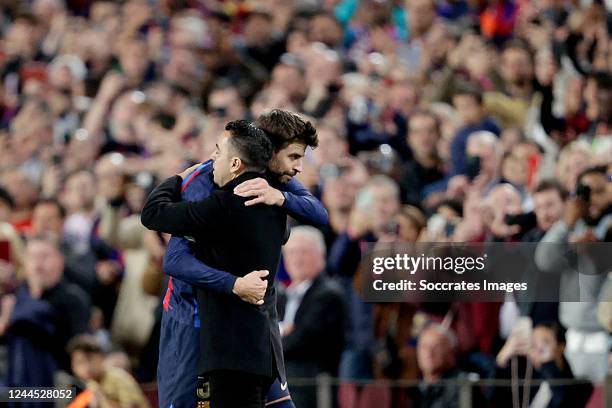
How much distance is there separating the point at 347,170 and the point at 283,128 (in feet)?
14.1

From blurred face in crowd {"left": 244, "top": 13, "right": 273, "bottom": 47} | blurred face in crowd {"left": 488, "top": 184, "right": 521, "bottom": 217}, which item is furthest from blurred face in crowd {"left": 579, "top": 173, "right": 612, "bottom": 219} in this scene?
blurred face in crowd {"left": 244, "top": 13, "right": 273, "bottom": 47}

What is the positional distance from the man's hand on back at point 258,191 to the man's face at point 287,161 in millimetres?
253

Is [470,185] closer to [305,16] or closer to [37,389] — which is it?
[37,389]

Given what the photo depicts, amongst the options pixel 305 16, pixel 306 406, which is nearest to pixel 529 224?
pixel 306 406

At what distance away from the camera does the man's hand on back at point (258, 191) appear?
21.1 ft

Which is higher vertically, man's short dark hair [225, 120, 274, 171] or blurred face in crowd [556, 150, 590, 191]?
blurred face in crowd [556, 150, 590, 191]

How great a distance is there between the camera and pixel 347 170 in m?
11.0

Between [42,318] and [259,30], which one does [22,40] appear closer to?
[259,30]

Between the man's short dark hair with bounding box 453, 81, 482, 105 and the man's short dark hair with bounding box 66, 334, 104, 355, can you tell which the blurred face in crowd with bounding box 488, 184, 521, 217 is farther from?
the man's short dark hair with bounding box 66, 334, 104, 355

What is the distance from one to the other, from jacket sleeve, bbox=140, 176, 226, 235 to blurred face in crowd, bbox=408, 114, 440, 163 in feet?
16.2

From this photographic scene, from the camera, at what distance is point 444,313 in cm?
956

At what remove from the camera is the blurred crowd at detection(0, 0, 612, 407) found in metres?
9.32

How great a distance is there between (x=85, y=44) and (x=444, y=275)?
7.98 m

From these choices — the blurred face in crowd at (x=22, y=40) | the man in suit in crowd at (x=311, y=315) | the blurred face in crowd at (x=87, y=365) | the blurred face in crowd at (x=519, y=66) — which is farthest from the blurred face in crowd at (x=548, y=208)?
the blurred face in crowd at (x=22, y=40)
